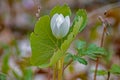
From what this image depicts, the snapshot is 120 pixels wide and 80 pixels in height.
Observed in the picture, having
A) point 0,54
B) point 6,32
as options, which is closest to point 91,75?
point 0,54

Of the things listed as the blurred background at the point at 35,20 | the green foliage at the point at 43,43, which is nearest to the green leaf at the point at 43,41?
the green foliage at the point at 43,43

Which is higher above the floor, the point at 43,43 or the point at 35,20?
the point at 35,20

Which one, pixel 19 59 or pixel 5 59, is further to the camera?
pixel 19 59

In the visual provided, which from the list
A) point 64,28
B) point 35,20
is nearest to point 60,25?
point 64,28

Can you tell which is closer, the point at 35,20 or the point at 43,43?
the point at 43,43

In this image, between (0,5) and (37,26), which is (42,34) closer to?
(37,26)

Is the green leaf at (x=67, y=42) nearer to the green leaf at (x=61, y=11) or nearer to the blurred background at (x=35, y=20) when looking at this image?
the green leaf at (x=61, y=11)

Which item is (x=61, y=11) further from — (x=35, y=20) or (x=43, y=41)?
(x=35, y=20)
